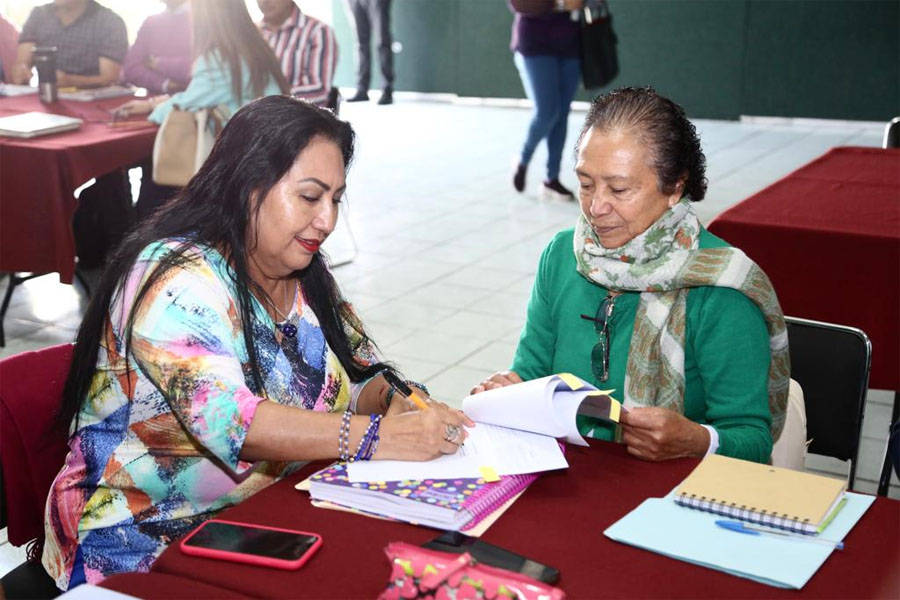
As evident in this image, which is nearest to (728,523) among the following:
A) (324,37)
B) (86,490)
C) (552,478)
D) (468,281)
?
(552,478)

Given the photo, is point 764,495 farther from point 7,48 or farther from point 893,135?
point 7,48

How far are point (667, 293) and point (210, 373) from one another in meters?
0.88

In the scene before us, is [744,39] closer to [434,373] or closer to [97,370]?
[434,373]

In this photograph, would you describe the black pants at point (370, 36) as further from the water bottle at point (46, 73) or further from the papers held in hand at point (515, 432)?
the papers held in hand at point (515, 432)

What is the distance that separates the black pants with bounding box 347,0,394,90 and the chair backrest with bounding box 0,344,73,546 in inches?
387

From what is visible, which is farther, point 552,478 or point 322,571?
point 552,478

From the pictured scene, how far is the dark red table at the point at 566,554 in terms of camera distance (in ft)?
4.42

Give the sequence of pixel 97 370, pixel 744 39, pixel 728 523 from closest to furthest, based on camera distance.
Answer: pixel 728 523 < pixel 97 370 < pixel 744 39

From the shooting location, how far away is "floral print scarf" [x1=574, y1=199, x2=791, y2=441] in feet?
6.55

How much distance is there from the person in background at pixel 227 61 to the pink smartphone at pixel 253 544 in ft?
10.6

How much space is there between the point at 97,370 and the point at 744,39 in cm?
964

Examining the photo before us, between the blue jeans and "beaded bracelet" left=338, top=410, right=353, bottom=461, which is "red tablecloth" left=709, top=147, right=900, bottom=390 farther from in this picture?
the blue jeans

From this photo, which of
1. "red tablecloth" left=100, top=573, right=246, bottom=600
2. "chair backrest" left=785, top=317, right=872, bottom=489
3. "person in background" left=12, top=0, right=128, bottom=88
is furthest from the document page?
"person in background" left=12, top=0, right=128, bottom=88

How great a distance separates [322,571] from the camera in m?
1.38
